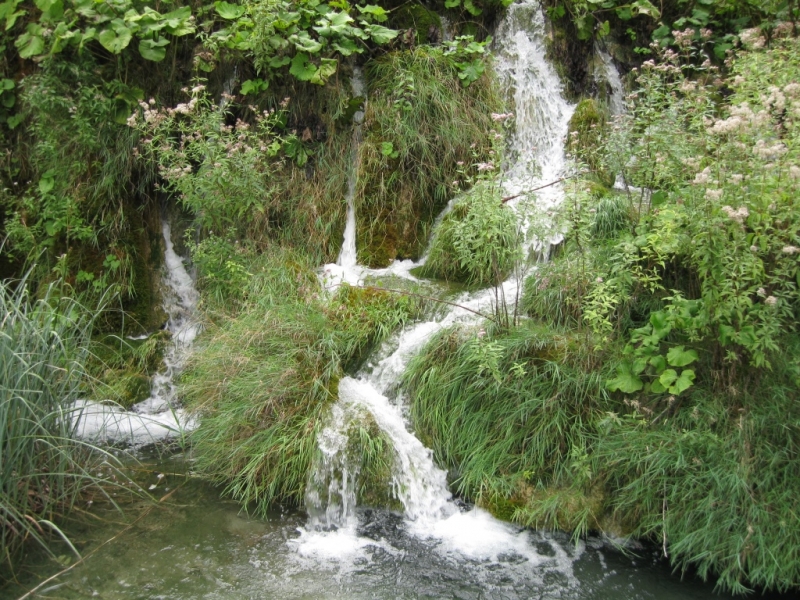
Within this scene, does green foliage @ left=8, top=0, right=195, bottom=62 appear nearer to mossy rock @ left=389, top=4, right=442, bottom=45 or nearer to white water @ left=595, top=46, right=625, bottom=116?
mossy rock @ left=389, top=4, right=442, bottom=45

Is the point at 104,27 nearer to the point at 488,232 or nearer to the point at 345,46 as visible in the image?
the point at 345,46

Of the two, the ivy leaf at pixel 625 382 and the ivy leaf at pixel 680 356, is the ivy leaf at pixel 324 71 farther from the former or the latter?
the ivy leaf at pixel 680 356

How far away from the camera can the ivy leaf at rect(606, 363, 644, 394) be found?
397 centimetres

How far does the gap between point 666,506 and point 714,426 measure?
1.72 feet

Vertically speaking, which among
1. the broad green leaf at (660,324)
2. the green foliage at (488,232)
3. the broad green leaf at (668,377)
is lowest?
the broad green leaf at (668,377)

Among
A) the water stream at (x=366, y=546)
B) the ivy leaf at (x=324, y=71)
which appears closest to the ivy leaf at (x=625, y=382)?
the water stream at (x=366, y=546)

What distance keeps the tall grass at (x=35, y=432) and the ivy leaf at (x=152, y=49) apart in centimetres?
304

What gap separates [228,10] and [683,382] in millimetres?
5155

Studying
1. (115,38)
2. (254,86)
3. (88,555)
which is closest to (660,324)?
(88,555)

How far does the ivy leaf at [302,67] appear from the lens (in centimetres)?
611

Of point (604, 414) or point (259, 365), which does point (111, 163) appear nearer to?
point (259, 365)

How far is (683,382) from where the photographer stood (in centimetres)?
375

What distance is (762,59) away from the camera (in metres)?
4.16

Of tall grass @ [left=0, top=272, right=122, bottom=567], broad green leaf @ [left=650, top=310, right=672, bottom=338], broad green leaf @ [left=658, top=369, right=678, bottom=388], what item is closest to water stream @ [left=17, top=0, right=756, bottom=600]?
tall grass @ [left=0, top=272, right=122, bottom=567]
